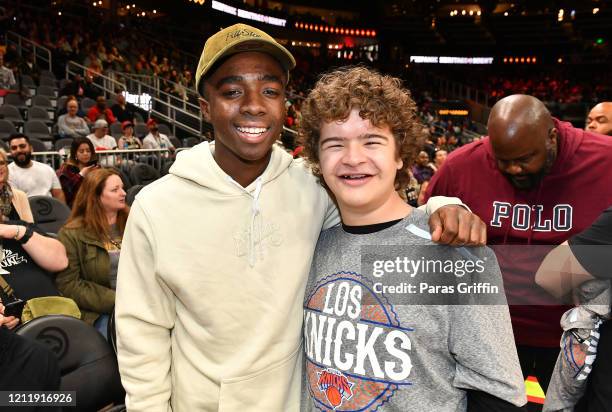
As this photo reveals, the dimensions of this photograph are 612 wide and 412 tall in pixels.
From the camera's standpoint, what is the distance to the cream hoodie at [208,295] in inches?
53.7

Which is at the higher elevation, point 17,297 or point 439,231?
point 439,231

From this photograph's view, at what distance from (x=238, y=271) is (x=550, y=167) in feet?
4.29

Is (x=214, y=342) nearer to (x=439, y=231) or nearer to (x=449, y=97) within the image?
(x=439, y=231)

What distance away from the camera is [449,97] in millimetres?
29641

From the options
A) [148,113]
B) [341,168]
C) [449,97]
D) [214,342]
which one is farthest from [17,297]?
[449,97]

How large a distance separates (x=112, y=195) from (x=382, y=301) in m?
2.95

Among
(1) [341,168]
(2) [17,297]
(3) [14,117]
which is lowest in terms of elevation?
(2) [17,297]

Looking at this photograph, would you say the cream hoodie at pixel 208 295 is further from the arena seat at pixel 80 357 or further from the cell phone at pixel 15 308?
the cell phone at pixel 15 308

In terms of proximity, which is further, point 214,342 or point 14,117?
point 14,117

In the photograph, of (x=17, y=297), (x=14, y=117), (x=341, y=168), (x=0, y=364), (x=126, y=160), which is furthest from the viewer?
(x=14, y=117)

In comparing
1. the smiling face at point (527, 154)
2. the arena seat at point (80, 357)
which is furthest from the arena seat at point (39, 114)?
the smiling face at point (527, 154)

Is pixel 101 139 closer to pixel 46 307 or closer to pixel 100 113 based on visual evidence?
pixel 100 113

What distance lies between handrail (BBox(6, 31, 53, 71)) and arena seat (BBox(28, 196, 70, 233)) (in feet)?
27.7

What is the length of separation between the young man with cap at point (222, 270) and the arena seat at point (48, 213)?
341 cm
